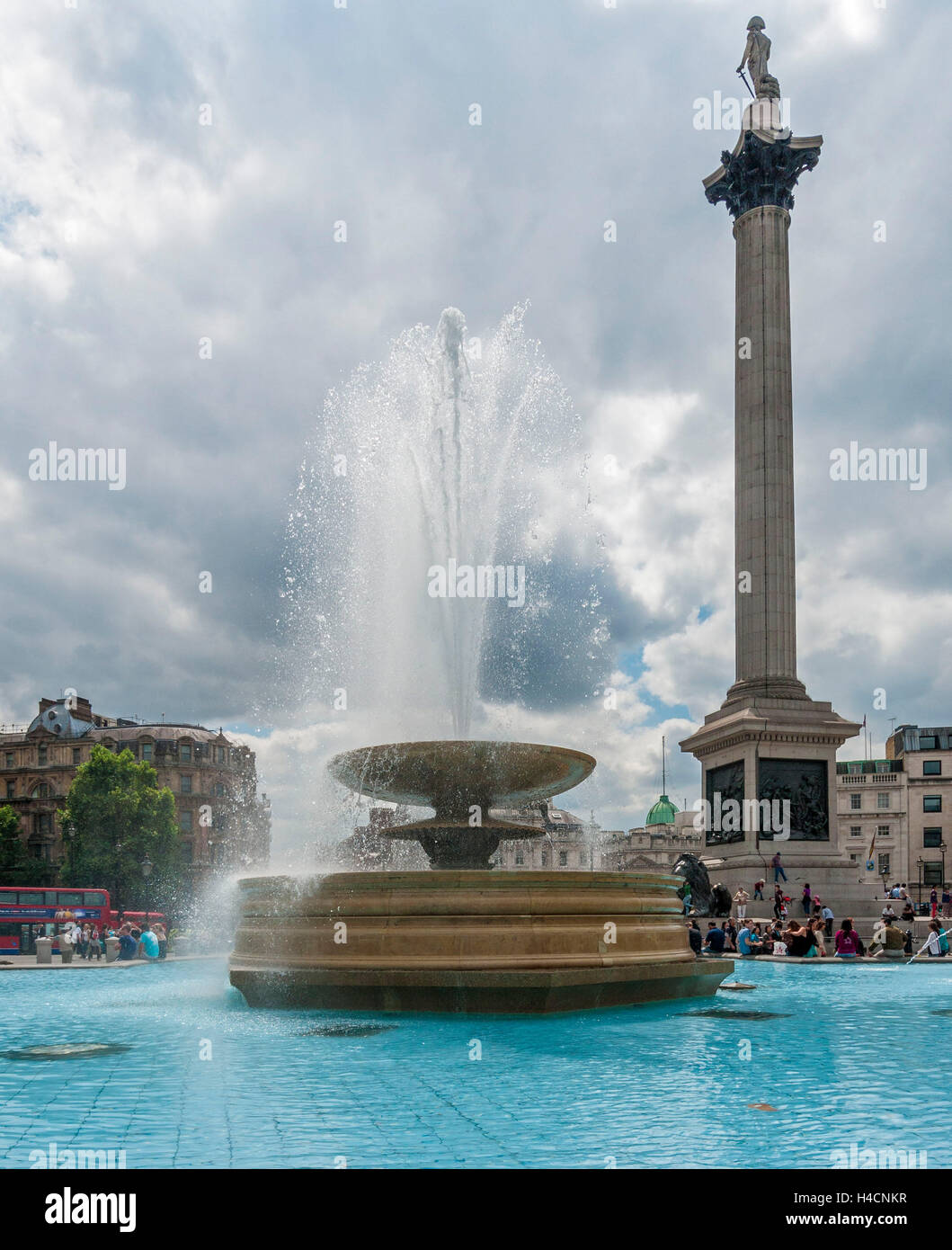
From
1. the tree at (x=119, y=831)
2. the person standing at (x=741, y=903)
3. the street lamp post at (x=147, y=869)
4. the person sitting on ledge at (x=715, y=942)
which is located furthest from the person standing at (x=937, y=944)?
the street lamp post at (x=147, y=869)

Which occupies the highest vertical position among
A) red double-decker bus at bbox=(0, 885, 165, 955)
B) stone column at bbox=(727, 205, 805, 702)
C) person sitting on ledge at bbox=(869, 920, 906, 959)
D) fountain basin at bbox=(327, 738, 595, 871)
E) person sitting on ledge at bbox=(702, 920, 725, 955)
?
stone column at bbox=(727, 205, 805, 702)

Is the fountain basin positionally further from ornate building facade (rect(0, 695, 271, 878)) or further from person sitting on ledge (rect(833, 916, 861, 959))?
ornate building facade (rect(0, 695, 271, 878))

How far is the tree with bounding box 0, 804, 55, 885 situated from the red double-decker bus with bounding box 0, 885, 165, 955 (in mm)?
28437

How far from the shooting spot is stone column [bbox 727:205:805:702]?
1324 inches

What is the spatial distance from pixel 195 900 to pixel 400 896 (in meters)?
58.8

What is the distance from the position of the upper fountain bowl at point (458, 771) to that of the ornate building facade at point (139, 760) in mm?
54366

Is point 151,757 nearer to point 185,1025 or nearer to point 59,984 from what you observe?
point 59,984

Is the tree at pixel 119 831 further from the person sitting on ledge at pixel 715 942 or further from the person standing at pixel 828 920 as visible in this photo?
the person sitting on ledge at pixel 715 942

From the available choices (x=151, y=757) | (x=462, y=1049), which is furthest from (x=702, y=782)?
(x=151, y=757)

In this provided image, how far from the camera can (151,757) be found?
7388 centimetres

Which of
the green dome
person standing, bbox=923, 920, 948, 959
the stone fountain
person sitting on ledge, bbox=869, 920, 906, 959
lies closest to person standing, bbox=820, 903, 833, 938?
person standing, bbox=923, 920, 948, 959

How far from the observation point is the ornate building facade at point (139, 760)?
2766 inches

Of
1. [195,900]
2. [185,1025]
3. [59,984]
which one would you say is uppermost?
[185,1025]

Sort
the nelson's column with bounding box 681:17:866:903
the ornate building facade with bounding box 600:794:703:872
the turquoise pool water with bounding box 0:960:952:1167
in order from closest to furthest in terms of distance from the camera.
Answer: the turquoise pool water with bounding box 0:960:952:1167 < the nelson's column with bounding box 681:17:866:903 < the ornate building facade with bounding box 600:794:703:872
